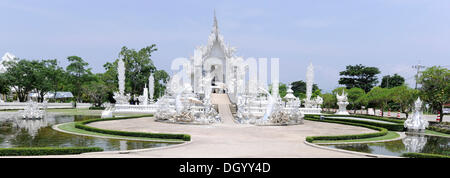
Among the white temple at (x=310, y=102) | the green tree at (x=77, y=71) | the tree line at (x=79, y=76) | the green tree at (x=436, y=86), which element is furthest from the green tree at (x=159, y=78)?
the green tree at (x=436, y=86)

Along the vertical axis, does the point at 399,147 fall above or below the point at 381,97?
below

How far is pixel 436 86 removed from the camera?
949 inches

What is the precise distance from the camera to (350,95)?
149 ft

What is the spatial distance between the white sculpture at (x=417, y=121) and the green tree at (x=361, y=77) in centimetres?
5089

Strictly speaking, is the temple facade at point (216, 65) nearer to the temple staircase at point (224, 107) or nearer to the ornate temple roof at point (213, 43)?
the ornate temple roof at point (213, 43)

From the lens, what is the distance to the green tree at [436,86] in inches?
912

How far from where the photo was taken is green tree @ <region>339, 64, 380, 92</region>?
65.6 m

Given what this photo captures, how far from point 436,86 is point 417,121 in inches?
A: 343

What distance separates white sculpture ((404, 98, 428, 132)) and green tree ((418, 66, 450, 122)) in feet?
23.8

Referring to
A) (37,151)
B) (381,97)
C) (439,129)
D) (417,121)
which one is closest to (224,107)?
(417,121)

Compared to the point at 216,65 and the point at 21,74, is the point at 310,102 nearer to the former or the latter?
the point at 216,65
